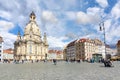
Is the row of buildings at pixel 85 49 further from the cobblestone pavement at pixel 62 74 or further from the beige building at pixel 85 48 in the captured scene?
the cobblestone pavement at pixel 62 74

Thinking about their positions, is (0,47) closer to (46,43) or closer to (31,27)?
(31,27)

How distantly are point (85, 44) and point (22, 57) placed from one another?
46.4 metres

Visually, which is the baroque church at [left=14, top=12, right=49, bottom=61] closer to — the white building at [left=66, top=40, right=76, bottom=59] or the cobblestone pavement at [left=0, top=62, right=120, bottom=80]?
the white building at [left=66, top=40, right=76, bottom=59]

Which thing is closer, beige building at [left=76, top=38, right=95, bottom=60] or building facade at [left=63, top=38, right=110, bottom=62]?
beige building at [left=76, top=38, right=95, bottom=60]

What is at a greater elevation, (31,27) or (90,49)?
(31,27)

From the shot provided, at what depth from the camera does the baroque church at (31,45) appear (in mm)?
149375

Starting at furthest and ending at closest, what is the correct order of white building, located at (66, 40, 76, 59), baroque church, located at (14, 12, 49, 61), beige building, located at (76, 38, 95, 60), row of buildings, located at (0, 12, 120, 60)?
white building, located at (66, 40, 76, 59) < baroque church, located at (14, 12, 49, 61) < row of buildings, located at (0, 12, 120, 60) < beige building, located at (76, 38, 95, 60)

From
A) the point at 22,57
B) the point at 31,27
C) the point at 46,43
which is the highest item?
the point at 31,27

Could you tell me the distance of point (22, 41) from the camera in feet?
508

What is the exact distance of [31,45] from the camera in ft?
499

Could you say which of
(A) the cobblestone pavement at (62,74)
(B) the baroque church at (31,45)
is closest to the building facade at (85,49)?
(B) the baroque church at (31,45)

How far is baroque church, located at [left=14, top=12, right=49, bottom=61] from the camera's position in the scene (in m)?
149

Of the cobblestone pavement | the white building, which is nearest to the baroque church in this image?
the white building

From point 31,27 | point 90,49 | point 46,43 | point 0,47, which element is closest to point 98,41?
point 90,49
